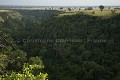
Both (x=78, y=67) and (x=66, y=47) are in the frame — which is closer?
(x=78, y=67)

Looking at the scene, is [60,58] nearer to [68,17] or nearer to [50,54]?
[50,54]

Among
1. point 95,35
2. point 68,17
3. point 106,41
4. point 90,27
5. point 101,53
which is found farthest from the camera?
point 68,17

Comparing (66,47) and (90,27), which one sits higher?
(90,27)

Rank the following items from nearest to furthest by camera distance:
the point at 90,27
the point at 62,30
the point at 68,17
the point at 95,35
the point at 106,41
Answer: the point at 106,41 < the point at 95,35 < the point at 90,27 < the point at 62,30 < the point at 68,17

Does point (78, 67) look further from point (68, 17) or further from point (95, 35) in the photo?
point (68, 17)

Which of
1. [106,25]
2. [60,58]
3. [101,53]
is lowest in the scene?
[60,58]

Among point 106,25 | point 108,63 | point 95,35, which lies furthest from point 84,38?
point 108,63

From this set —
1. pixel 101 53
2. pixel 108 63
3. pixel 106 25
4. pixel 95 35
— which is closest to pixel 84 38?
pixel 95 35
